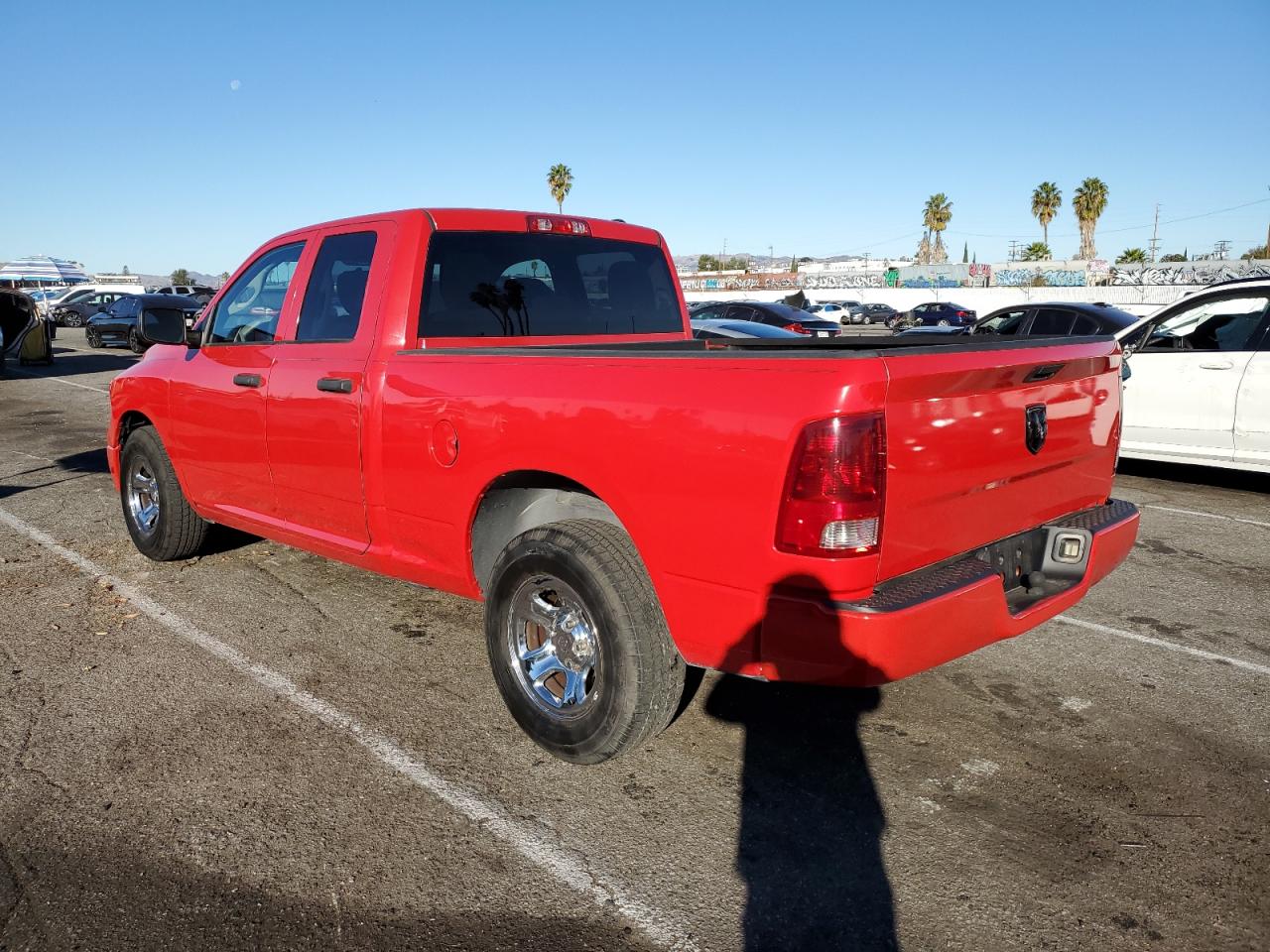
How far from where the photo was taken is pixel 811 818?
2.99 metres

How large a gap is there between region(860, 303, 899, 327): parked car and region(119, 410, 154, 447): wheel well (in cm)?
4889

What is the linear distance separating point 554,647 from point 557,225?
216 centimetres

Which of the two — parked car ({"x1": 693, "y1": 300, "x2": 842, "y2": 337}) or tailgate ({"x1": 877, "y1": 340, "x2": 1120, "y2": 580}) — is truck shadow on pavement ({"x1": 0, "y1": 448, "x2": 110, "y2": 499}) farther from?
parked car ({"x1": 693, "y1": 300, "x2": 842, "y2": 337})

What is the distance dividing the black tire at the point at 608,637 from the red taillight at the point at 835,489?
59 cm

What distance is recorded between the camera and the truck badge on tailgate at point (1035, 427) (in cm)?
311

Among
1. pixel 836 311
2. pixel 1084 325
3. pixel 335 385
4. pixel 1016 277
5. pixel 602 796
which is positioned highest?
pixel 335 385

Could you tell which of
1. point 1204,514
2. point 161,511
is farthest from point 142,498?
point 1204,514

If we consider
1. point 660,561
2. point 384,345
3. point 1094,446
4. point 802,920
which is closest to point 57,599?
point 384,345

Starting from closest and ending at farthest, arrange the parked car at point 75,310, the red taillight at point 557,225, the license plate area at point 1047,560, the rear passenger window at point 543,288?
1. the license plate area at point 1047,560
2. the rear passenger window at point 543,288
3. the red taillight at point 557,225
4. the parked car at point 75,310

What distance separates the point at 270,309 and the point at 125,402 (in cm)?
164

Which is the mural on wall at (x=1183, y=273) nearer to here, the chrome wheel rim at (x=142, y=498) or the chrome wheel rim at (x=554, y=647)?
the chrome wheel rim at (x=142, y=498)

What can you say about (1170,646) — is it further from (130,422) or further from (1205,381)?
(130,422)

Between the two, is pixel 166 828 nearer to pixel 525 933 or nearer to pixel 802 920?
pixel 525 933

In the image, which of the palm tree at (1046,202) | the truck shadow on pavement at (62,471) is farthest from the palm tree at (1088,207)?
the truck shadow on pavement at (62,471)
